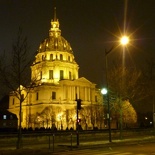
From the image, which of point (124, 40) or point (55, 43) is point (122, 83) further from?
point (55, 43)

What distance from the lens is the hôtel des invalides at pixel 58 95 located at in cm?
9645

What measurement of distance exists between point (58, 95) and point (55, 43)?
2442cm

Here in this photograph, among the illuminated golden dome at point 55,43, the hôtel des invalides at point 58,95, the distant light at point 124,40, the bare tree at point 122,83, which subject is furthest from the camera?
the illuminated golden dome at point 55,43

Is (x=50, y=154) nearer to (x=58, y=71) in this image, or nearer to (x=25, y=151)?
(x=25, y=151)

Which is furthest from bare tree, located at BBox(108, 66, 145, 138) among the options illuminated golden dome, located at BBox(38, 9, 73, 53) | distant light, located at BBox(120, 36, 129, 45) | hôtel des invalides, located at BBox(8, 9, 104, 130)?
illuminated golden dome, located at BBox(38, 9, 73, 53)

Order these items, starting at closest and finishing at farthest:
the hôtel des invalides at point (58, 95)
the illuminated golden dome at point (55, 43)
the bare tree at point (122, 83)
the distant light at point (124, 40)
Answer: the distant light at point (124, 40) < the bare tree at point (122, 83) < the hôtel des invalides at point (58, 95) < the illuminated golden dome at point (55, 43)

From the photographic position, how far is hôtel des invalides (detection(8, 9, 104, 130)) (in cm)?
9645

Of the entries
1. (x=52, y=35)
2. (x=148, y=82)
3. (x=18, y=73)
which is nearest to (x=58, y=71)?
(x=52, y=35)

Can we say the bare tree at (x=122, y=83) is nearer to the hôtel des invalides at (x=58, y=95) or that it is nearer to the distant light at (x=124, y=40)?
the distant light at (x=124, y=40)

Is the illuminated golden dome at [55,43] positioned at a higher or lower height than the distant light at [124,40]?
higher

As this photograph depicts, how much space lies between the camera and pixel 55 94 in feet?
376

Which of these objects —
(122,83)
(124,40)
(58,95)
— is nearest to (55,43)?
(58,95)

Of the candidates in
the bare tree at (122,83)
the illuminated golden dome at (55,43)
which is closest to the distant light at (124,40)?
the bare tree at (122,83)

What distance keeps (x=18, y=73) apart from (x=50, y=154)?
756cm
